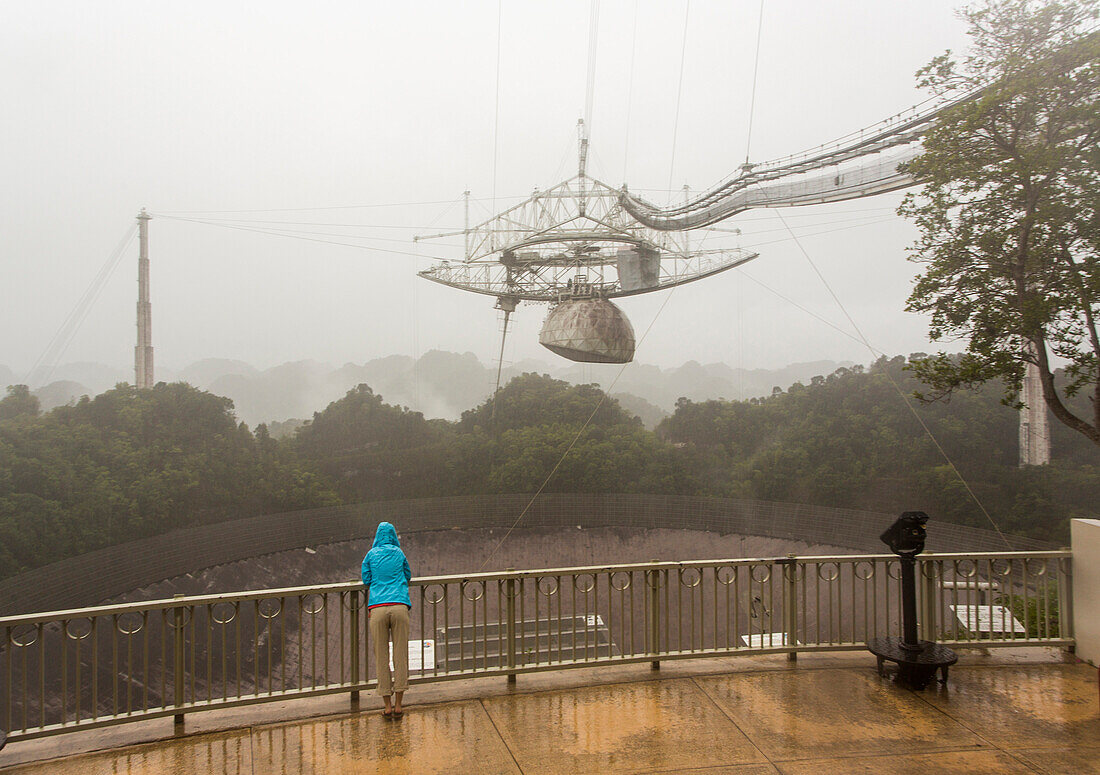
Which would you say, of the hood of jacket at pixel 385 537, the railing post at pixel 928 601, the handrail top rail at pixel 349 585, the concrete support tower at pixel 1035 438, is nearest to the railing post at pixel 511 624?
the handrail top rail at pixel 349 585

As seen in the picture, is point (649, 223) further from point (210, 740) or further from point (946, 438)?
point (210, 740)

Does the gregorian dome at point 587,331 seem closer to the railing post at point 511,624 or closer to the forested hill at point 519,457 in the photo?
the forested hill at point 519,457

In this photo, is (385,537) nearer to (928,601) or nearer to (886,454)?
(928,601)

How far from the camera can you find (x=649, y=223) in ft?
59.5

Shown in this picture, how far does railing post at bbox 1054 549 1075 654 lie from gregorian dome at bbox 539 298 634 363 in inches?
491

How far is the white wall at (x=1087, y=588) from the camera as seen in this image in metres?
5.52

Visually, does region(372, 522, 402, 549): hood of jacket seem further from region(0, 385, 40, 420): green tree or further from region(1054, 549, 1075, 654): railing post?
region(0, 385, 40, 420): green tree

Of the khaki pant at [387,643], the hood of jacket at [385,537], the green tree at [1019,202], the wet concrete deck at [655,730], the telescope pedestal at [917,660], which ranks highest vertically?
the green tree at [1019,202]

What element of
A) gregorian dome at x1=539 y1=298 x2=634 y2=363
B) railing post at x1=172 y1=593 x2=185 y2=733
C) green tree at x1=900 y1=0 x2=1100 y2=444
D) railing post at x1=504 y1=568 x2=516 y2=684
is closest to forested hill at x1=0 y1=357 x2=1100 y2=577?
gregorian dome at x1=539 y1=298 x2=634 y2=363

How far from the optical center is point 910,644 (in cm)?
521

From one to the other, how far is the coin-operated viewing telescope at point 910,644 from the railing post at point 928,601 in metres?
0.34

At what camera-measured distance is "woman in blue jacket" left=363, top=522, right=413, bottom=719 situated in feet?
15.4

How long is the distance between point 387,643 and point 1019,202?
722 cm

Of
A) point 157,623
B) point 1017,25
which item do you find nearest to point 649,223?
point 1017,25
